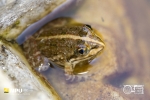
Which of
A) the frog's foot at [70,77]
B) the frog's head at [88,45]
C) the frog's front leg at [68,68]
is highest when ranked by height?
the frog's head at [88,45]

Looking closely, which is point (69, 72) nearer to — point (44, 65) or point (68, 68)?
point (68, 68)

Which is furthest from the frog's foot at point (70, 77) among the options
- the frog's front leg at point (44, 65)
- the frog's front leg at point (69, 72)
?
the frog's front leg at point (44, 65)

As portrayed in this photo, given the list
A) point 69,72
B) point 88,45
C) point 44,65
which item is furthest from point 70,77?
point 88,45

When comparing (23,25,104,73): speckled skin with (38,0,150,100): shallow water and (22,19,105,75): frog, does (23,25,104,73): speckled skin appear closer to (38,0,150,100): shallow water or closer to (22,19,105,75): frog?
(22,19,105,75): frog

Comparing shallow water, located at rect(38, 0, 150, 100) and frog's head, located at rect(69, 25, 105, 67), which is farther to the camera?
shallow water, located at rect(38, 0, 150, 100)

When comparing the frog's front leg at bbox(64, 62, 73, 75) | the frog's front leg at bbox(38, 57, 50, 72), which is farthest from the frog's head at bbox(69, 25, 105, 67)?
the frog's front leg at bbox(38, 57, 50, 72)

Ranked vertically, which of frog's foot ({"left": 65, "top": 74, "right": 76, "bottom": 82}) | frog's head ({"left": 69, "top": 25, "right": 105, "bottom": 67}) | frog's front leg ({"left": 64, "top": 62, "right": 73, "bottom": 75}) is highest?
frog's head ({"left": 69, "top": 25, "right": 105, "bottom": 67})

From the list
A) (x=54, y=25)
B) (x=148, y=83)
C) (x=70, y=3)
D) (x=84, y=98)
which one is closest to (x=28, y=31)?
(x=54, y=25)

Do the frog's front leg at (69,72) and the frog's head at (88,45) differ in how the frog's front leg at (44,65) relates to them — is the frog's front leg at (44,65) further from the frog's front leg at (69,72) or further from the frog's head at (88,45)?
the frog's head at (88,45)
